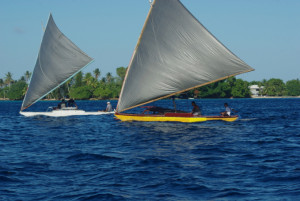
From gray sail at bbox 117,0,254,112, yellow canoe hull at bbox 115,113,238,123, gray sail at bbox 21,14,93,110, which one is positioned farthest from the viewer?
gray sail at bbox 21,14,93,110

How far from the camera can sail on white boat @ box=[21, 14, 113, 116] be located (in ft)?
156

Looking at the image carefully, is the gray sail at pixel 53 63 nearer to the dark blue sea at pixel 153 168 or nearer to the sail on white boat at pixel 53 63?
the sail on white boat at pixel 53 63

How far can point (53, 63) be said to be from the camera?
4834 cm

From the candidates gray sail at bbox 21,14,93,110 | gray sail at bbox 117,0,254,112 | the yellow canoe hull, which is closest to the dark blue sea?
the yellow canoe hull

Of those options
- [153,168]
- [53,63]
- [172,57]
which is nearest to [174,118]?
[172,57]

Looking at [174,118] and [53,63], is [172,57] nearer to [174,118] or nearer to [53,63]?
[174,118]

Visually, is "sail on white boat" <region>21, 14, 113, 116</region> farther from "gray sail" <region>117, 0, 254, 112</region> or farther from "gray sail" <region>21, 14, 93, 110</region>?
"gray sail" <region>117, 0, 254, 112</region>

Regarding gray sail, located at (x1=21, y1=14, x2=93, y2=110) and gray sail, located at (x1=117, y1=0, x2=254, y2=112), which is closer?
gray sail, located at (x1=117, y1=0, x2=254, y2=112)

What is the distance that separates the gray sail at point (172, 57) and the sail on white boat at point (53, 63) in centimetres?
1376

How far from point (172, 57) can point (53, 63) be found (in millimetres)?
18993

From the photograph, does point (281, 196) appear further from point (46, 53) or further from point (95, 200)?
point (46, 53)

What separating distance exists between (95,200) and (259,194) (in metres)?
4.71

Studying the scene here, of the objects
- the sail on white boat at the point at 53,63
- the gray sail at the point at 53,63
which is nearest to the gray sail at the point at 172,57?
the sail on white boat at the point at 53,63

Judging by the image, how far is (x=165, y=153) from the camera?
18.8 m
